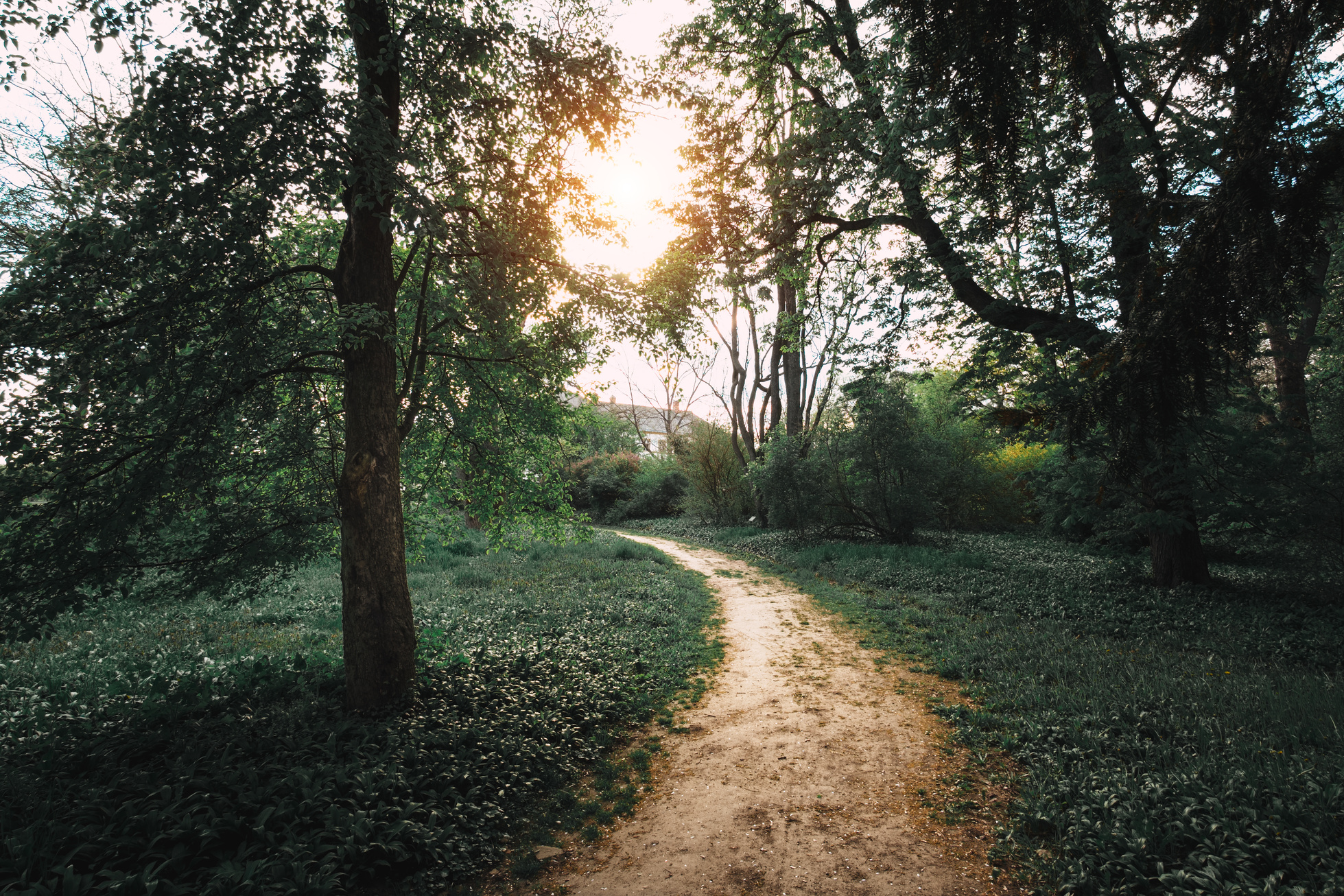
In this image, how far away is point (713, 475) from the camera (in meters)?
25.7

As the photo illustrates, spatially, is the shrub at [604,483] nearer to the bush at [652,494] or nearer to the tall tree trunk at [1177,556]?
the bush at [652,494]

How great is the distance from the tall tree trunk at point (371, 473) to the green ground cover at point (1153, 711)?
218 inches

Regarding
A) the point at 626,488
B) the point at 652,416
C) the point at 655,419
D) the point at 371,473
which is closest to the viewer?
the point at 371,473

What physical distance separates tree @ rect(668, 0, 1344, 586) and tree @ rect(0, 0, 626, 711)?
372cm

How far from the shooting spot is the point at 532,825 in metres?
4.09

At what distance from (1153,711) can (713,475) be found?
21168 mm

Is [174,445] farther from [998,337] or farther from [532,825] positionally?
[998,337]

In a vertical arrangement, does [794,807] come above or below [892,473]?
below

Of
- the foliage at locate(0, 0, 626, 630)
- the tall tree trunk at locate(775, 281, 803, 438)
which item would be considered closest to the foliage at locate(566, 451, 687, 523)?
the tall tree trunk at locate(775, 281, 803, 438)

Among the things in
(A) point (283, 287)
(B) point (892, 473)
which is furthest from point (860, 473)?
(A) point (283, 287)

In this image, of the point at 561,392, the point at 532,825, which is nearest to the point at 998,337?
the point at 561,392

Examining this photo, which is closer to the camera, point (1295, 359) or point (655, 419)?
point (1295, 359)

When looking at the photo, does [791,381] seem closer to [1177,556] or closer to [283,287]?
[1177,556]

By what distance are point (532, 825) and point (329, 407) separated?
5.25m
